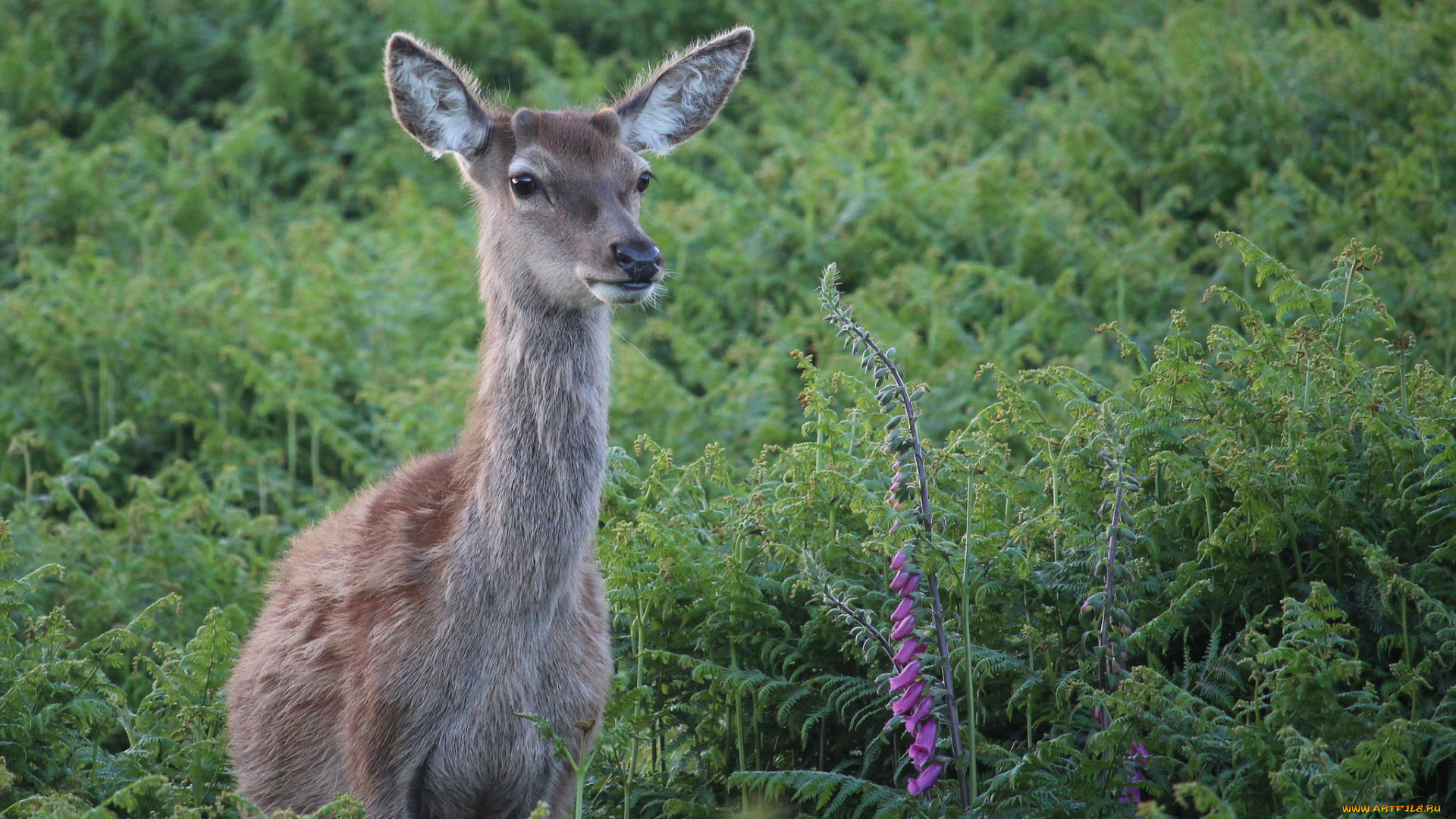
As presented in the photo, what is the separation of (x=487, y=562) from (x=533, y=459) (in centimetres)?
38

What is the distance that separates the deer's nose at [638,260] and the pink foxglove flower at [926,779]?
189cm

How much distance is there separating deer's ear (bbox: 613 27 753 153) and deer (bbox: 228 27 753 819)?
414 mm

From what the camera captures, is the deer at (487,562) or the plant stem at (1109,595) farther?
the deer at (487,562)

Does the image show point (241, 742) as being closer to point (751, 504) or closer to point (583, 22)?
point (751, 504)

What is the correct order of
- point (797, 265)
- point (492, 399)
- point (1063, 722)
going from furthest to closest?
point (797, 265)
point (492, 399)
point (1063, 722)

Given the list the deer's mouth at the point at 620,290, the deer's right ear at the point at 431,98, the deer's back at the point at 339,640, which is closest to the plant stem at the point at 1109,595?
the deer's mouth at the point at 620,290

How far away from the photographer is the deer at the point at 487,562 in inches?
184

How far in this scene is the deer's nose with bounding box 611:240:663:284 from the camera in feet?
16.6

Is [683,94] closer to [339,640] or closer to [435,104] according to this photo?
A: [435,104]

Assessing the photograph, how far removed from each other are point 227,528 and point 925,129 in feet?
20.1

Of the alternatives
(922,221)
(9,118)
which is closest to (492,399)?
(922,221)

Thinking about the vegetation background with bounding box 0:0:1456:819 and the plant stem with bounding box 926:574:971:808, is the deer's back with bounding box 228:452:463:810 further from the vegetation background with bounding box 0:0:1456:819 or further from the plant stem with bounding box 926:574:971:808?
the plant stem with bounding box 926:574:971:808

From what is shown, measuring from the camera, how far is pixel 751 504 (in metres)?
5.35

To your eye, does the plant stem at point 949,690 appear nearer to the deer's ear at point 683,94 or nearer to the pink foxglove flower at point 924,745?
the pink foxglove flower at point 924,745
